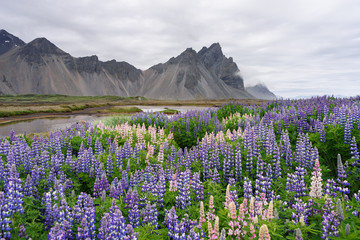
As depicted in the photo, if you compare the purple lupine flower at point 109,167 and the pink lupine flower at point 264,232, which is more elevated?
the pink lupine flower at point 264,232

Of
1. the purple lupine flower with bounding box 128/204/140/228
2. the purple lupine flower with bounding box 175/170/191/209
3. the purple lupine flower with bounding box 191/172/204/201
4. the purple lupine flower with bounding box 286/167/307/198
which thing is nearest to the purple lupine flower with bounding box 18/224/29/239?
the purple lupine flower with bounding box 128/204/140/228

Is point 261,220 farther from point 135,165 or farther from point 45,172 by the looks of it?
point 45,172

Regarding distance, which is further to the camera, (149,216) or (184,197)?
(184,197)

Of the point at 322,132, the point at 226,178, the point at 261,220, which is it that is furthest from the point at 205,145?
the point at 261,220

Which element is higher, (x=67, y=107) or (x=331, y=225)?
(x=331, y=225)

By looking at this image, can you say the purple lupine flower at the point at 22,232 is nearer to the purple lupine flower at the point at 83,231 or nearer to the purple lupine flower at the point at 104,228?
the purple lupine flower at the point at 83,231

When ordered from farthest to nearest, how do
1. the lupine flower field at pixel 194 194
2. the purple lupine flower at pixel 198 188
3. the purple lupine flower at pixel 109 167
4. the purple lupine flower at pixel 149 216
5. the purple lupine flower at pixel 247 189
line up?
the purple lupine flower at pixel 109 167
the purple lupine flower at pixel 198 188
the purple lupine flower at pixel 247 189
the purple lupine flower at pixel 149 216
the lupine flower field at pixel 194 194

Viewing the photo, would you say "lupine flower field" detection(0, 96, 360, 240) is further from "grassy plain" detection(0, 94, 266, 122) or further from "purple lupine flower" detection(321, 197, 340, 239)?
"grassy plain" detection(0, 94, 266, 122)

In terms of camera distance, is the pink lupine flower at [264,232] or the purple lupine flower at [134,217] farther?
the purple lupine flower at [134,217]

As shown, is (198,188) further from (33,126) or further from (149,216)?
(33,126)

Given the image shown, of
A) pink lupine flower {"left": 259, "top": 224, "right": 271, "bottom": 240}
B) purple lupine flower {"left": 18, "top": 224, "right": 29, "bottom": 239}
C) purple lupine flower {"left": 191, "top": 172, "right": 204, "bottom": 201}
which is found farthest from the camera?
purple lupine flower {"left": 191, "top": 172, "right": 204, "bottom": 201}

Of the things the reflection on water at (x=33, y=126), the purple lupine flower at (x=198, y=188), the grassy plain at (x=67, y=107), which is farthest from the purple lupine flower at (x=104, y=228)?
the reflection on water at (x=33, y=126)

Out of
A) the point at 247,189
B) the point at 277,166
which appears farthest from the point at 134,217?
the point at 277,166

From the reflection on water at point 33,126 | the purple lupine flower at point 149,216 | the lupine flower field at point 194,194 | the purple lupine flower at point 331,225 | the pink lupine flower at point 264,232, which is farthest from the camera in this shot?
the reflection on water at point 33,126
